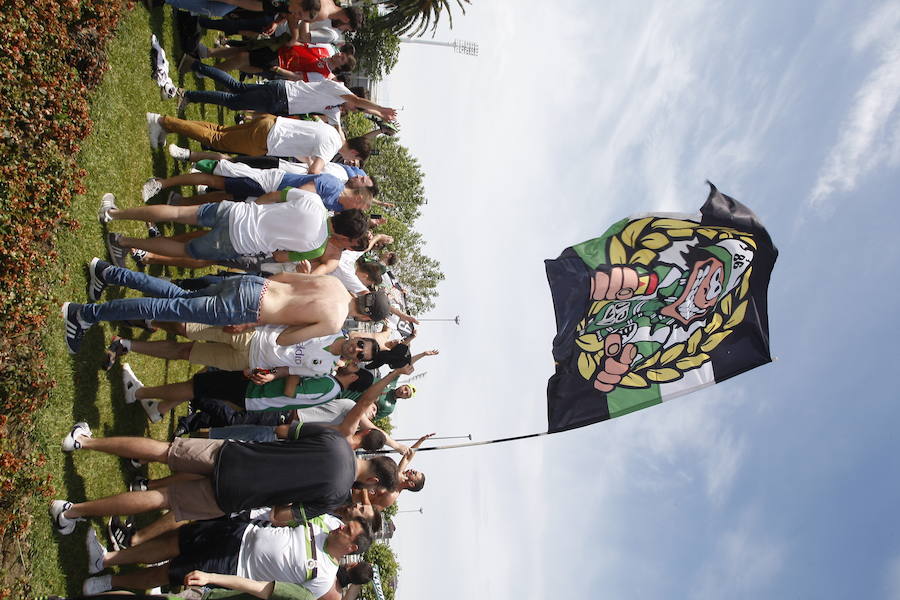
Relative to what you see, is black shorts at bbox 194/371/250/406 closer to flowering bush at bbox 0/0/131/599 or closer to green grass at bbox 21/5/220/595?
green grass at bbox 21/5/220/595

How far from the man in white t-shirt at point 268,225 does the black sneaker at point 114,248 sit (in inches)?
15.5

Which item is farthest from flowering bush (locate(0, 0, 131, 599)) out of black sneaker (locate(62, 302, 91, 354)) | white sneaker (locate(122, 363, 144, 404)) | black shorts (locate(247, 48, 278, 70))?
black shorts (locate(247, 48, 278, 70))

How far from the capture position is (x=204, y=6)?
8094 millimetres

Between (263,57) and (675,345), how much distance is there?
8.15 meters

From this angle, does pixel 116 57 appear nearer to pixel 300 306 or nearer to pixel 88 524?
pixel 300 306

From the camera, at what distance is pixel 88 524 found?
604 centimetres

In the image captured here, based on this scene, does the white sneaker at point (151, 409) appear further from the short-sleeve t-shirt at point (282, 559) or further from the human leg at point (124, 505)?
the short-sleeve t-shirt at point (282, 559)

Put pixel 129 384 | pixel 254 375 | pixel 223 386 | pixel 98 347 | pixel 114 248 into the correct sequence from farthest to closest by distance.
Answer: pixel 129 384
pixel 223 386
pixel 114 248
pixel 98 347
pixel 254 375

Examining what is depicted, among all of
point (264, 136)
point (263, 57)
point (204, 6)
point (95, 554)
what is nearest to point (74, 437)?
point (95, 554)

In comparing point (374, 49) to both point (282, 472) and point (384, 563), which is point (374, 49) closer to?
point (384, 563)

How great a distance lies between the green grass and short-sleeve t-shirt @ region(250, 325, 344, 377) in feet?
5.94

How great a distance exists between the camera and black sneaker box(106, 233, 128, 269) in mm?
6711

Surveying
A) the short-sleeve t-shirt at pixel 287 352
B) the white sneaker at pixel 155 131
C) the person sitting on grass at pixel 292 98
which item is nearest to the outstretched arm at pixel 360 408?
the short-sleeve t-shirt at pixel 287 352

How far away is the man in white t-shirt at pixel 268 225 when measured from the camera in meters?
6.02
